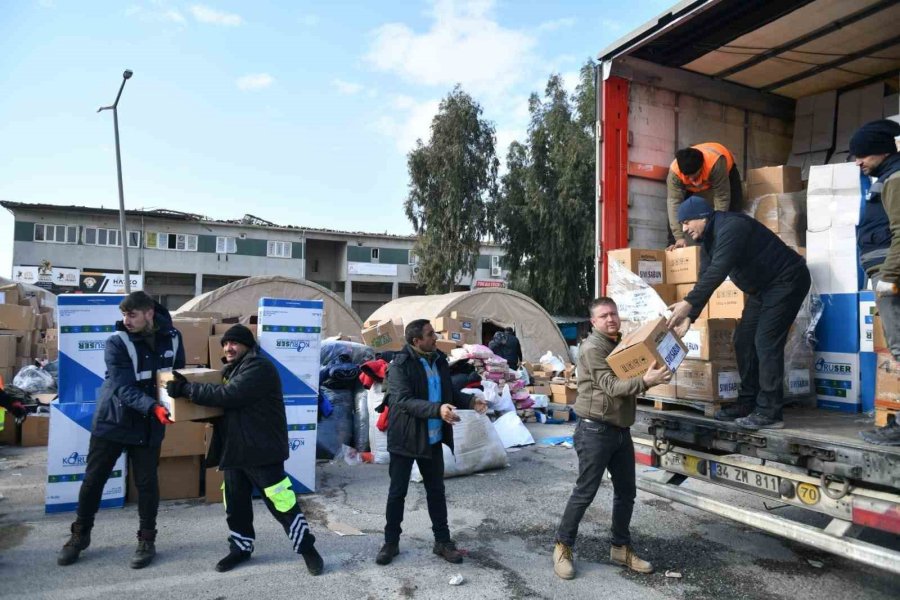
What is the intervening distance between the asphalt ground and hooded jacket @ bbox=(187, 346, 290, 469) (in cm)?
72

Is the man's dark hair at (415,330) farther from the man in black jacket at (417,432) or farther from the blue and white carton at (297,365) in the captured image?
the blue and white carton at (297,365)

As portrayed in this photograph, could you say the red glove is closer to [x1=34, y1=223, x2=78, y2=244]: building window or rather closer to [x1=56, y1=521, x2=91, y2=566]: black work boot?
[x1=56, y1=521, x2=91, y2=566]: black work boot

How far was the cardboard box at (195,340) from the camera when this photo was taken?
6.32m

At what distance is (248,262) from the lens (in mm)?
33281

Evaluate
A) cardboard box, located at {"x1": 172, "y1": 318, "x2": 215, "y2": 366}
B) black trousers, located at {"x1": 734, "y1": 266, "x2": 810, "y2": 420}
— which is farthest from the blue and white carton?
black trousers, located at {"x1": 734, "y1": 266, "x2": 810, "y2": 420}

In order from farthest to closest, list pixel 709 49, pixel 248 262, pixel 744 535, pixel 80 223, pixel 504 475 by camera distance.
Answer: pixel 248 262, pixel 80 223, pixel 504 475, pixel 709 49, pixel 744 535

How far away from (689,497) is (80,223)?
3438 centimetres

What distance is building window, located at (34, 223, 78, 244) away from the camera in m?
30.3

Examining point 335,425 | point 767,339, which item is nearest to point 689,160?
point 767,339

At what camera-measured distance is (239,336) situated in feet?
12.1

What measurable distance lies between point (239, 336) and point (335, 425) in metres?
3.36

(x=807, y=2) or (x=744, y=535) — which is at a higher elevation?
(x=807, y=2)

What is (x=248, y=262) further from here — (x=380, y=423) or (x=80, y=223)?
(x=380, y=423)

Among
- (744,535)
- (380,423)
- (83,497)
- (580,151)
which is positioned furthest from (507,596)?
(580,151)
